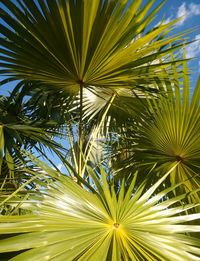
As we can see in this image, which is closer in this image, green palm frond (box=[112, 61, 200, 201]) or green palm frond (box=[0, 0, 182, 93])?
green palm frond (box=[0, 0, 182, 93])

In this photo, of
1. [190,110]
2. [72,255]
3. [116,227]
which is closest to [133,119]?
[190,110]

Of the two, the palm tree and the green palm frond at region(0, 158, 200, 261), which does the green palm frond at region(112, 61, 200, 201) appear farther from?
the green palm frond at region(0, 158, 200, 261)

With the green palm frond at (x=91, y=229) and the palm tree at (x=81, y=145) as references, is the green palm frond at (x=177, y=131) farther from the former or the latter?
the green palm frond at (x=91, y=229)

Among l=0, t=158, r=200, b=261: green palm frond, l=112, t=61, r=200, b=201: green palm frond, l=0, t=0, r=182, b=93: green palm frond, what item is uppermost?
l=0, t=0, r=182, b=93: green palm frond

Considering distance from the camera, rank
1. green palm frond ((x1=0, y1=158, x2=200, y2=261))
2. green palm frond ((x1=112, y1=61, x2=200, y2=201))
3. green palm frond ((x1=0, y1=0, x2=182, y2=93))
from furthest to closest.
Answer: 1. green palm frond ((x1=112, y1=61, x2=200, y2=201))
2. green palm frond ((x1=0, y1=0, x2=182, y2=93))
3. green palm frond ((x1=0, y1=158, x2=200, y2=261))

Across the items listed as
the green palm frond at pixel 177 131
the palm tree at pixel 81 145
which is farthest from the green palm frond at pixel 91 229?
the green palm frond at pixel 177 131

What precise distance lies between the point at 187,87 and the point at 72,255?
1.27 metres

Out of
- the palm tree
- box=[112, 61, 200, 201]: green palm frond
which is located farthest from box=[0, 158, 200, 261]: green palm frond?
box=[112, 61, 200, 201]: green palm frond

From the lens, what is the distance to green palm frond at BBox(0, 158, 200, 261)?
3.72ft

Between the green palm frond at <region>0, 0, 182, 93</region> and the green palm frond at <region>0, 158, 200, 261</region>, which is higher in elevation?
the green palm frond at <region>0, 0, 182, 93</region>

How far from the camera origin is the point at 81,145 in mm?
1953

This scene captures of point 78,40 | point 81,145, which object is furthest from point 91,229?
Result: point 78,40

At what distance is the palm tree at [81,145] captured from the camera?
1.19 meters

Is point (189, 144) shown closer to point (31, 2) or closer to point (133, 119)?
point (133, 119)
